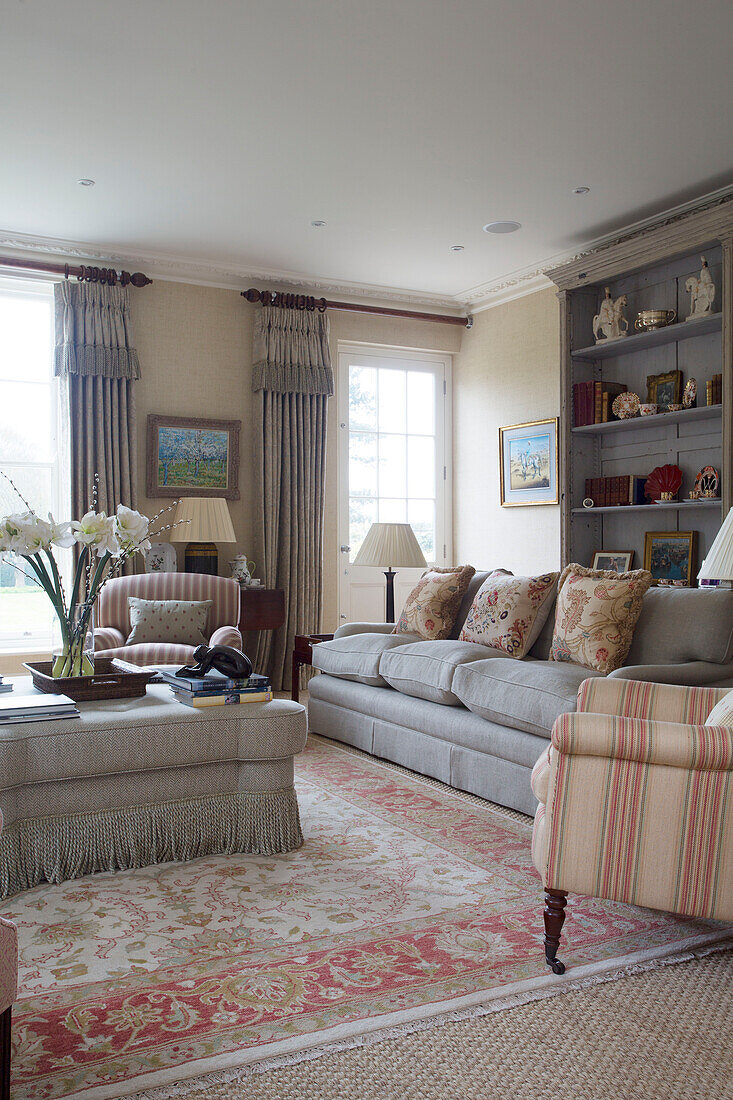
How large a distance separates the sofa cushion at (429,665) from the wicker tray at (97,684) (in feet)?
4.16

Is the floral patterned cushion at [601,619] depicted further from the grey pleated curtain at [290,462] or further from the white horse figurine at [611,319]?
the grey pleated curtain at [290,462]

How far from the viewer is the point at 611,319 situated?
227 inches

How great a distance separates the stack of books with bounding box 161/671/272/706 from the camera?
3084 millimetres

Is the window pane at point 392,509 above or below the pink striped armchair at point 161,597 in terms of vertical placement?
above

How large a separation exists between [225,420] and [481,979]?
4983mm

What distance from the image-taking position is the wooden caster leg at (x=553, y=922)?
7.25ft

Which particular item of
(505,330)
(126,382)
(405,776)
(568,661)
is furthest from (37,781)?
(505,330)

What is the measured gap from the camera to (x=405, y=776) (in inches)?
162

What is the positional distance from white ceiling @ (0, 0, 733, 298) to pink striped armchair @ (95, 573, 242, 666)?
2.18 m

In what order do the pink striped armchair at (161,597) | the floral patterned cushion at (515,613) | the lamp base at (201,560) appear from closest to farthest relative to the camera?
the floral patterned cushion at (515,613) < the pink striped armchair at (161,597) < the lamp base at (201,560)

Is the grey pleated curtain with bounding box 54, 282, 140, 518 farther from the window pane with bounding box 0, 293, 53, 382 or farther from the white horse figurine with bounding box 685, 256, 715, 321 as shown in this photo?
the white horse figurine with bounding box 685, 256, 715, 321

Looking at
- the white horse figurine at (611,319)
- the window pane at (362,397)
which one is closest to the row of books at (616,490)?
the white horse figurine at (611,319)

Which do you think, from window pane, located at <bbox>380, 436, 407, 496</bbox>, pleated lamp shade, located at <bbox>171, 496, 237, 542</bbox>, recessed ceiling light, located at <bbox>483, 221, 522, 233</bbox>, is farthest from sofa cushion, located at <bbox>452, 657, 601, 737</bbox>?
window pane, located at <bbox>380, 436, 407, 496</bbox>

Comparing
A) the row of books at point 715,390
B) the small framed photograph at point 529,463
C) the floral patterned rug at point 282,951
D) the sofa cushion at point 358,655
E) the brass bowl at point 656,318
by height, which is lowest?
the floral patterned rug at point 282,951
